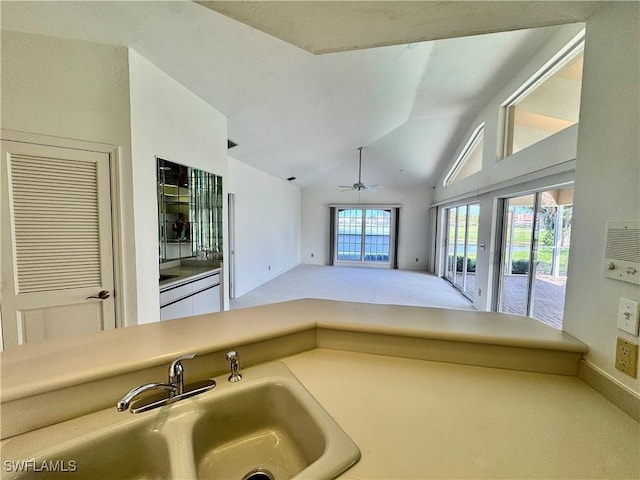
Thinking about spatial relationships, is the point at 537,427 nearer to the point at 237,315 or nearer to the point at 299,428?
the point at 299,428

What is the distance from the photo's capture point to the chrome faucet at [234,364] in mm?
987

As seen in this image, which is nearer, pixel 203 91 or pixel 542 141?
Result: pixel 203 91

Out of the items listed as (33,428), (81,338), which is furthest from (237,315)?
(33,428)

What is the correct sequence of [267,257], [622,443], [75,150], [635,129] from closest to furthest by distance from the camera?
[622,443] → [635,129] → [75,150] → [267,257]

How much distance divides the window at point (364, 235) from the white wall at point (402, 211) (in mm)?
238

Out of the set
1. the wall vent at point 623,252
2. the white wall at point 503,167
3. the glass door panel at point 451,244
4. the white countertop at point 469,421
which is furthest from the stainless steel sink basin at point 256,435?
the glass door panel at point 451,244

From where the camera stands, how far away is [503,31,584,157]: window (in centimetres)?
277

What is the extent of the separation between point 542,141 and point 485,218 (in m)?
1.60

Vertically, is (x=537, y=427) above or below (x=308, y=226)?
below

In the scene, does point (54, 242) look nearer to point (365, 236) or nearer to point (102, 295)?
point (102, 295)

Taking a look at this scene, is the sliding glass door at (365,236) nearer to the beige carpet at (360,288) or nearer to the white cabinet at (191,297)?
the beige carpet at (360,288)

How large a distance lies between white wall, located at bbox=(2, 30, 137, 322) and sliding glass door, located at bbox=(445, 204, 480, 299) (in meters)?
5.08

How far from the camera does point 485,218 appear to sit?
4445 mm

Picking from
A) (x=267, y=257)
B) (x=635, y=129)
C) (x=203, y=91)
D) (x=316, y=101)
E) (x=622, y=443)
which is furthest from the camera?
(x=267, y=257)
